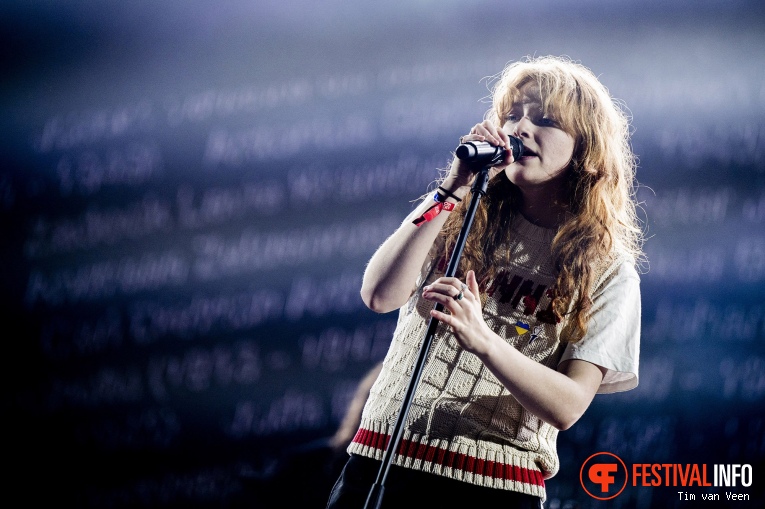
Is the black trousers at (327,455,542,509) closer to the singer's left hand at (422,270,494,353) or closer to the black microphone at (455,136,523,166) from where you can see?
the singer's left hand at (422,270,494,353)

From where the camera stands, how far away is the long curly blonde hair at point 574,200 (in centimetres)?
104

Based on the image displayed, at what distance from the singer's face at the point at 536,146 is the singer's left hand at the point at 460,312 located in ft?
1.12

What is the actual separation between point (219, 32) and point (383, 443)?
264 cm

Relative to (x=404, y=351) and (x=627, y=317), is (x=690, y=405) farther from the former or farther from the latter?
(x=404, y=351)

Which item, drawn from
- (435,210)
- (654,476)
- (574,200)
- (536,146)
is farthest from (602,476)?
(435,210)

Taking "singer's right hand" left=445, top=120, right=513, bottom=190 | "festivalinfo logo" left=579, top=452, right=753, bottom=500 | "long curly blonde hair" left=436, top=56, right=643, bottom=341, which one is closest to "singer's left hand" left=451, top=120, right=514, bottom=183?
"singer's right hand" left=445, top=120, right=513, bottom=190

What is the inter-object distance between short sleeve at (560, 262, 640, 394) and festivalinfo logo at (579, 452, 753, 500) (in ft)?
5.68

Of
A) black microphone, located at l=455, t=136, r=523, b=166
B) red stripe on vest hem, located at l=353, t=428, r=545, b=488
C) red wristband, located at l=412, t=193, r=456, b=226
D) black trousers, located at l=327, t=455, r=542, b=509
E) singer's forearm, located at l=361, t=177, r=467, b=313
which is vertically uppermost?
black microphone, located at l=455, t=136, r=523, b=166

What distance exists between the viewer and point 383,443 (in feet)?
3.16

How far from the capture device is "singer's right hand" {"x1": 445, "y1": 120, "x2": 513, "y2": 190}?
0.92m

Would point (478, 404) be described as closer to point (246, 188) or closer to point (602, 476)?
point (602, 476)

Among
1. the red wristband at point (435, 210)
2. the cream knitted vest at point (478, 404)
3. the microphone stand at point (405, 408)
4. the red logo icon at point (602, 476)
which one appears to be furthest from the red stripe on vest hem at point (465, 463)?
the red logo icon at point (602, 476)

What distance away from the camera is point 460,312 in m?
0.82

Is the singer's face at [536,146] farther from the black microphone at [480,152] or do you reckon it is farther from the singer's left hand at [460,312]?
the singer's left hand at [460,312]
